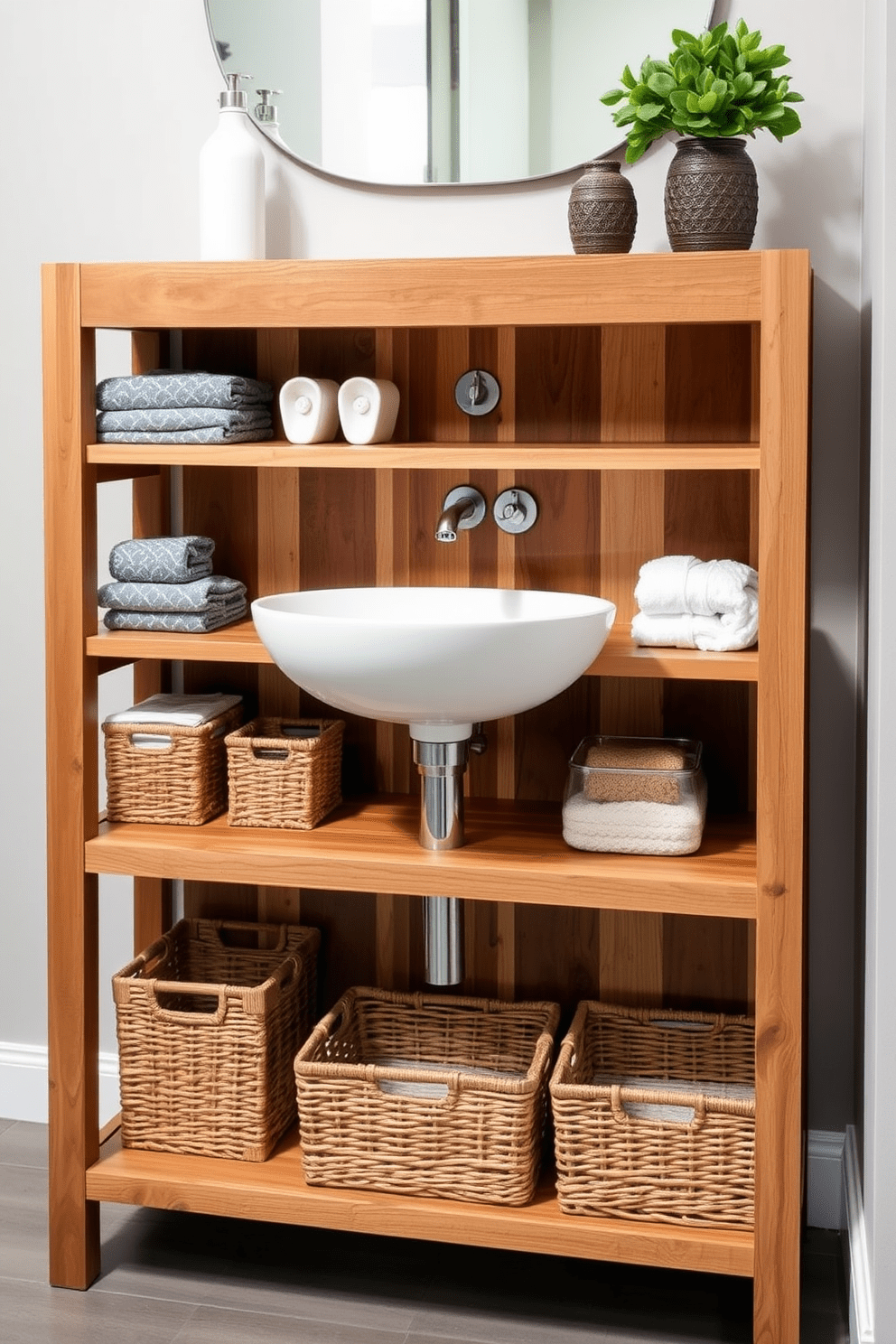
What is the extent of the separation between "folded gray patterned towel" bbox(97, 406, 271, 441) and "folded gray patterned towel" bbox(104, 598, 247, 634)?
0.26m

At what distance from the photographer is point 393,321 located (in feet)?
6.48

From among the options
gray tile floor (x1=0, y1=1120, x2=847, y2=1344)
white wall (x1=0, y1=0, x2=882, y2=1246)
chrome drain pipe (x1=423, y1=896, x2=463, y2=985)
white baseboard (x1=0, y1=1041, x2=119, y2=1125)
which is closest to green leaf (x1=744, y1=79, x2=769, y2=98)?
white wall (x1=0, y1=0, x2=882, y2=1246)

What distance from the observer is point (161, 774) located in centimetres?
223

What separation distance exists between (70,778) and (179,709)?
0.74 feet

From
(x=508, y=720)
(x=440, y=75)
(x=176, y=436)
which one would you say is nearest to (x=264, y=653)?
(x=176, y=436)

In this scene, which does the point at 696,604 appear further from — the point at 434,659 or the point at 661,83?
the point at 661,83

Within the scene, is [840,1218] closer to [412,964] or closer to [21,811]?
[412,964]

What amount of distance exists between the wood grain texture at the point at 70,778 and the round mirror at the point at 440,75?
560 mm

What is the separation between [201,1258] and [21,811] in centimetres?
86

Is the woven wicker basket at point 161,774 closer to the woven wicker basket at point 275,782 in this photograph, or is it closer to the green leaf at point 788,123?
the woven wicker basket at point 275,782

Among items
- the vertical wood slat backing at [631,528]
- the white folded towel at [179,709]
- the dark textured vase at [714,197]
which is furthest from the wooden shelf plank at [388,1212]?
the dark textured vase at [714,197]

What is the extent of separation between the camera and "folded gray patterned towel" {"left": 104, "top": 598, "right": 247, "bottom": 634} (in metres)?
2.19

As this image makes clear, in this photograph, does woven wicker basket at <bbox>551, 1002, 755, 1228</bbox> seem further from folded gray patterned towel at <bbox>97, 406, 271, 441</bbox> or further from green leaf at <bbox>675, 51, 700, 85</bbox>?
green leaf at <bbox>675, 51, 700, 85</bbox>

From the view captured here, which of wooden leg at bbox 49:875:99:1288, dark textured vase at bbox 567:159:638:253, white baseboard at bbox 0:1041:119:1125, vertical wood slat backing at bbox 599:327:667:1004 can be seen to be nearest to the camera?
dark textured vase at bbox 567:159:638:253
